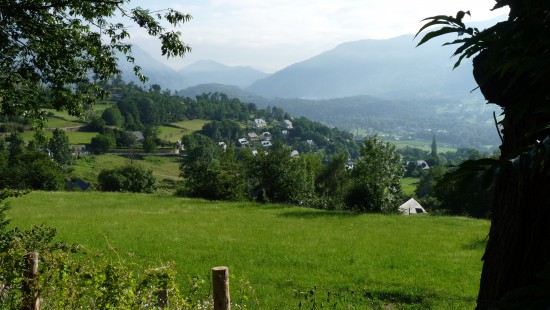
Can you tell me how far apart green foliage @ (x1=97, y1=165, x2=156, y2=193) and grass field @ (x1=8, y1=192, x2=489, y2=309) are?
36.9 m

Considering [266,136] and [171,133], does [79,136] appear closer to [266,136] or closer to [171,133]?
[171,133]

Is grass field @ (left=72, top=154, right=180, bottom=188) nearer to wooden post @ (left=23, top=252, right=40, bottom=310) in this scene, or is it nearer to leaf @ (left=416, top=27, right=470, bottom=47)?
wooden post @ (left=23, top=252, right=40, bottom=310)

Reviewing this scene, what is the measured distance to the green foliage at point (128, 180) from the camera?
6962 cm

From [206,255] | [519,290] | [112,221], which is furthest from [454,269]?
[112,221]

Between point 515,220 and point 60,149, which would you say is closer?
point 515,220

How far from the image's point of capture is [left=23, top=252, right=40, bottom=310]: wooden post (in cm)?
691

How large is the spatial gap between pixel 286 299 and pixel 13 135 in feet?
351

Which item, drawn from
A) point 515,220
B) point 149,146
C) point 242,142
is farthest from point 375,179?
point 242,142

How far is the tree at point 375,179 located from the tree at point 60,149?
8087cm

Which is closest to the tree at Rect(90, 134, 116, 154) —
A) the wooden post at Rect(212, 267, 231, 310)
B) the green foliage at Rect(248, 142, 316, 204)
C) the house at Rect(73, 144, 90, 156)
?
the house at Rect(73, 144, 90, 156)

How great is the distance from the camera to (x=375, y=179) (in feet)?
115

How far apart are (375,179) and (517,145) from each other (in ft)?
104

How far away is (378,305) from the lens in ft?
34.7

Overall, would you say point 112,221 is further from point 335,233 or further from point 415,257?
point 415,257
